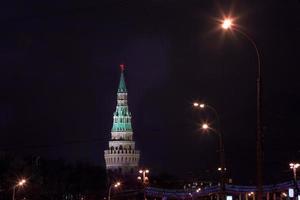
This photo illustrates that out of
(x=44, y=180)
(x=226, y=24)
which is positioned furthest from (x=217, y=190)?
(x=226, y=24)

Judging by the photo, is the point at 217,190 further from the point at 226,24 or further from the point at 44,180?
the point at 226,24

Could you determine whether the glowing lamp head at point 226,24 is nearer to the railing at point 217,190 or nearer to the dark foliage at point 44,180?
the railing at point 217,190

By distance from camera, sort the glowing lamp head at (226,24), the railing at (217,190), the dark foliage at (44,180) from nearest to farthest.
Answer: the glowing lamp head at (226,24), the dark foliage at (44,180), the railing at (217,190)

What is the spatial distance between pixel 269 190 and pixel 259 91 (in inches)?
4229

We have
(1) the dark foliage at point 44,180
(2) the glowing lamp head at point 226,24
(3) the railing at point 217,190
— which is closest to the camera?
(2) the glowing lamp head at point 226,24

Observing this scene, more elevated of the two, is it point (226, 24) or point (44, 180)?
point (44, 180)

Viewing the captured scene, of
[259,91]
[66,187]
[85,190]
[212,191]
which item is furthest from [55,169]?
[259,91]

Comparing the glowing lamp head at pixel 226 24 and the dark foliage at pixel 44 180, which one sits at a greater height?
the dark foliage at pixel 44 180

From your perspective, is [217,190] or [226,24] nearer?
[226,24]

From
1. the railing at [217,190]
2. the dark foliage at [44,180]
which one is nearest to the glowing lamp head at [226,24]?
the railing at [217,190]

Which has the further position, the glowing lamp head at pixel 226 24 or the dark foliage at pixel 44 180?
the dark foliage at pixel 44 180

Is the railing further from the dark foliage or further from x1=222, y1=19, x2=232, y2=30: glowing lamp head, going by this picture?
x1=222, y1=19, x2=232, y2=30: glowing lamp head

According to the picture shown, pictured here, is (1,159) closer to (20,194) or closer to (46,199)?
(20,194)

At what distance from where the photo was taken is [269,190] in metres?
141
